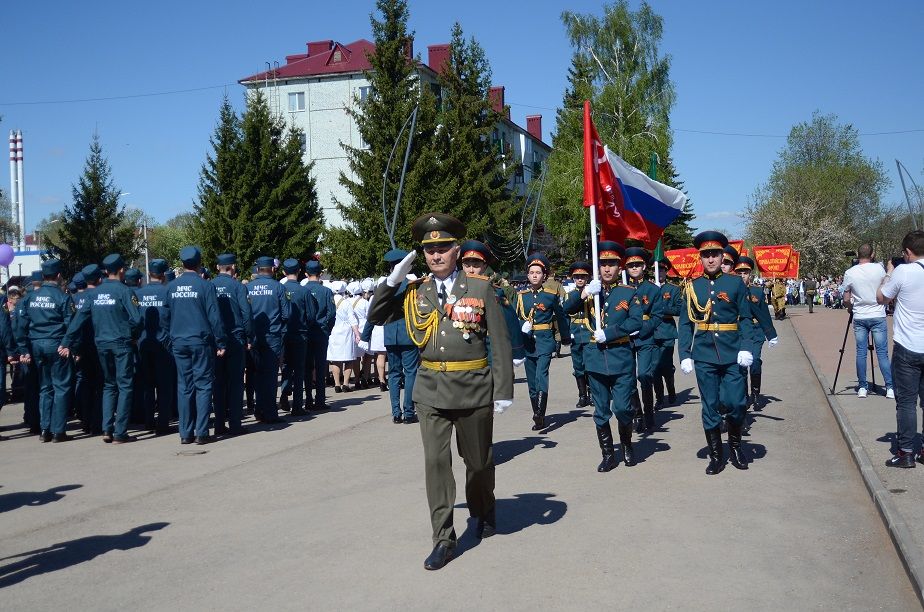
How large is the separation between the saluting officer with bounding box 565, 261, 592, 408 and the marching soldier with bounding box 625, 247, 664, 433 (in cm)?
54

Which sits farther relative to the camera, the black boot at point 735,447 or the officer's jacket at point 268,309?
the officer's jacket at point 268,309

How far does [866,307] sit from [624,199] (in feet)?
14.5

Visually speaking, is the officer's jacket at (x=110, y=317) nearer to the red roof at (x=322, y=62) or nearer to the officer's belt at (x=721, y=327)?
the officer's belt at (x=721, y=327)

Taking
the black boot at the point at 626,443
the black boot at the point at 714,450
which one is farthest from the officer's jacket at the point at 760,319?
the black boot at the point at 626,443

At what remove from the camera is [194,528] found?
22.5ft

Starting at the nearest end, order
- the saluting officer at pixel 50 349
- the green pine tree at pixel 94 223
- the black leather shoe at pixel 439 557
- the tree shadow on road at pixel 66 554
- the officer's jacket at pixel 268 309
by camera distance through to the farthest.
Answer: the black leather shoe at pixel 439 557, the tree shadow on road at pixel 66 554, the saluting officer at pixel 50 349, the officer's jacket at pixel 268 309, the green pine tree at pixel 94 223

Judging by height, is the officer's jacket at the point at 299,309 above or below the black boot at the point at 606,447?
above

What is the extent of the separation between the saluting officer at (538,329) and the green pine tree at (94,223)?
30.4 m

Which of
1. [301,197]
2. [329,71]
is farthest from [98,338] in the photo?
[329,71]

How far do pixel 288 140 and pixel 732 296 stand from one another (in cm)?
3897

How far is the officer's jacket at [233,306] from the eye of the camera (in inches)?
461

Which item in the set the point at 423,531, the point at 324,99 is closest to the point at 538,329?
the point at 423,531

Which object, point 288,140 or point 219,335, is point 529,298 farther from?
point 288,140

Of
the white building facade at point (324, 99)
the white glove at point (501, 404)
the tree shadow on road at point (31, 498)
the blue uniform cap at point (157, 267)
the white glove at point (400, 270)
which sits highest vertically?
the white building facade at point (324, 99)
